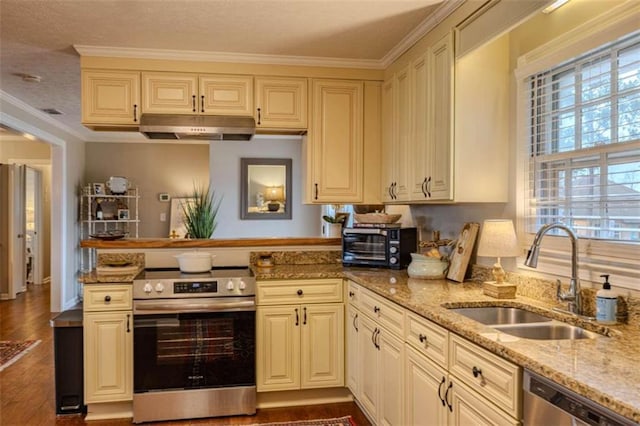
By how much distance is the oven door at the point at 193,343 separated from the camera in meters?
2.89

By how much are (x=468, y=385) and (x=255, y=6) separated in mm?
2140

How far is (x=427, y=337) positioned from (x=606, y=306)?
68cm

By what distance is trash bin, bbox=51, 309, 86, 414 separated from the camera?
300 cm

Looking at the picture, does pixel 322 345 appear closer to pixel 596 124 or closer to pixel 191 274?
pixel 191 274

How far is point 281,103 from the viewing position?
11.3 feet

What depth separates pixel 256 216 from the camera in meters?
6.46

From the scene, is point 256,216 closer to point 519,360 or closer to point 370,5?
point 370,5

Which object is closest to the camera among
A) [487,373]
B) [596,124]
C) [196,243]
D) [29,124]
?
[487,373]

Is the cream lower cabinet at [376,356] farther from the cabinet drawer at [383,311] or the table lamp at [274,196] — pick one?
the table lamp at [274,196]

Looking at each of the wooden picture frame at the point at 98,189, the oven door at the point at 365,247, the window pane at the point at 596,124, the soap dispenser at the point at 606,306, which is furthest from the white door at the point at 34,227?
the soap dispenser at the point at 606,306

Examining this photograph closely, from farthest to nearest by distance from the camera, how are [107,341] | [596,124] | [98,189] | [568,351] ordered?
[98,189] → [107,341] → [596,124] → [568,351]

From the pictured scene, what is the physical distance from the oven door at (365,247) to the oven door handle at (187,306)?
34.4 inches

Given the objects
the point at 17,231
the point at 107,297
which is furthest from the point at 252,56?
the point at 17,231

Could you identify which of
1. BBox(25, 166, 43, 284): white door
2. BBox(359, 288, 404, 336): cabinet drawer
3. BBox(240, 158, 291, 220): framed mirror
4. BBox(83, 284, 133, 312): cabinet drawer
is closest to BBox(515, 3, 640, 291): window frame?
BBox(359, 288, 404, 336): cabinet drawer
